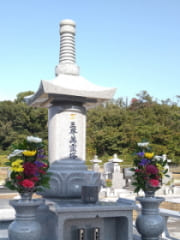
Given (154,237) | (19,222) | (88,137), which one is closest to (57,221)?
(19,222)

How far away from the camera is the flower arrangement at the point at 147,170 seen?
5.26 meters

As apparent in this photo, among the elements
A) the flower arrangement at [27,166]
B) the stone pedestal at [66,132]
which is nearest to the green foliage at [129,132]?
the stone pedestal at [66,132]

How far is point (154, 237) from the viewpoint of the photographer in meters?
5.22

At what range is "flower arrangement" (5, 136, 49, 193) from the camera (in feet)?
14.6

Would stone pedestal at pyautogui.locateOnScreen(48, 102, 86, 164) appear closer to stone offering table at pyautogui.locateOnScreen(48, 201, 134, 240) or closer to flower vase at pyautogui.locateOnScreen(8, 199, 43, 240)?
stone offering table at pyautogui.locateOnScreen(48, 201, 134, 240)

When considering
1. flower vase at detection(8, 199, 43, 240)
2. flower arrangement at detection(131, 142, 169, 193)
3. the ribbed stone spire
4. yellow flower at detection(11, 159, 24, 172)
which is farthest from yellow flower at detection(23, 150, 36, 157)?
the ribbed stone spire

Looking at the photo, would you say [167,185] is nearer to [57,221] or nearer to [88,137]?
[57,221]

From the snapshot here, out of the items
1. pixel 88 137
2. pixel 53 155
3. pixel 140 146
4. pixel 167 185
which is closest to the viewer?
pixel 140 146

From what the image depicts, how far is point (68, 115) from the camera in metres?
6.35

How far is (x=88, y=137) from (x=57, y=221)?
29.5 metres

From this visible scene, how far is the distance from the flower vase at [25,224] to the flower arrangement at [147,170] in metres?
1.89

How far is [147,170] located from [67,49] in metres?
3.00

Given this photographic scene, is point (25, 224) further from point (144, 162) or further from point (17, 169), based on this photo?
point (144, 162)

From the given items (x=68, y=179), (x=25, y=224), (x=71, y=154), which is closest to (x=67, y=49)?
(x=71, y=154)
